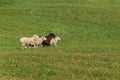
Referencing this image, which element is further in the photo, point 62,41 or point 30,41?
point 62,41

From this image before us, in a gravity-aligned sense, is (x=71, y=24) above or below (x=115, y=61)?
below

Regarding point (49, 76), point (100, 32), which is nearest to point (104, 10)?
point (100, 32)

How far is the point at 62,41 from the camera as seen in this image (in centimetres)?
3975

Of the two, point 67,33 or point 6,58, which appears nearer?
point 6,58

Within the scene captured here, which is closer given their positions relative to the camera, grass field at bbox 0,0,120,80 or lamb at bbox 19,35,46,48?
grass field at bbox 0,0,120,80

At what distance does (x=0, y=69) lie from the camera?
711 inches

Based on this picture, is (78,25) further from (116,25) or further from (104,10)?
(104,10)

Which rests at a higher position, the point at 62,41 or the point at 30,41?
the point at 30,41

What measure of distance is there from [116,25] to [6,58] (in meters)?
35.8

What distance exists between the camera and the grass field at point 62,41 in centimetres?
1767

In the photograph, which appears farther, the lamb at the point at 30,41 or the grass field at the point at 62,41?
the lamb at the point at 30,41

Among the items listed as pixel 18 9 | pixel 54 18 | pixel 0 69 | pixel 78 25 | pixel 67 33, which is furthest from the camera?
pixel 18 9

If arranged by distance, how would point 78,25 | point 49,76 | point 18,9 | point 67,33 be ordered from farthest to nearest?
point 18,9, point 78,25, point 67,33, point 49,76

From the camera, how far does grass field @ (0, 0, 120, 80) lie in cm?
1767
